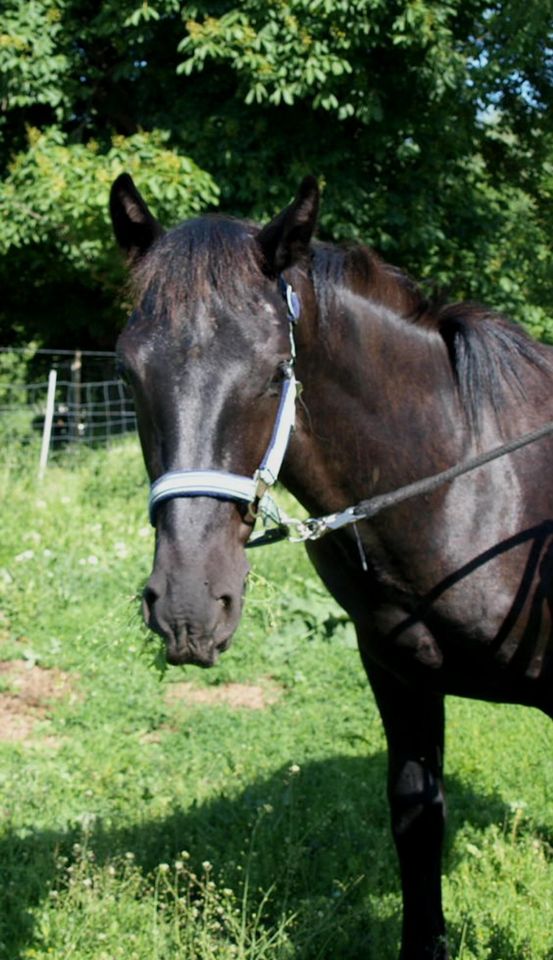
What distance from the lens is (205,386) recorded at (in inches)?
78.2

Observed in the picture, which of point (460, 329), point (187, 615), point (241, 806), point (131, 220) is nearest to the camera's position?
point (187, 615)

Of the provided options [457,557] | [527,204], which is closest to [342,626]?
[457,557]

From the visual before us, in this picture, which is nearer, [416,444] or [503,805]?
[416,444]

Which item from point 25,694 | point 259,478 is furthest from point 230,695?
point 259,478

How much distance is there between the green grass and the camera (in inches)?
119

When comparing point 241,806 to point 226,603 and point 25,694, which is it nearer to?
point 25,694

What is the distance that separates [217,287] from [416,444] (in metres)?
0.78

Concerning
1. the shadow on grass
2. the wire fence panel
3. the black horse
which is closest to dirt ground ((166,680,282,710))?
the shadow on grass

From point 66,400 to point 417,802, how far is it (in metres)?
11.6

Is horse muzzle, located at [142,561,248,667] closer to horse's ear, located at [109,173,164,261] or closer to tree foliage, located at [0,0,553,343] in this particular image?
horse's ear, located at [109,173,164,261]

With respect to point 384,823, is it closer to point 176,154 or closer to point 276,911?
point 276,911

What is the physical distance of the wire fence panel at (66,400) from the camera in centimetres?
1245

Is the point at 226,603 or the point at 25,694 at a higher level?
the point at 226,603

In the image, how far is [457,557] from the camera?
251 cm
